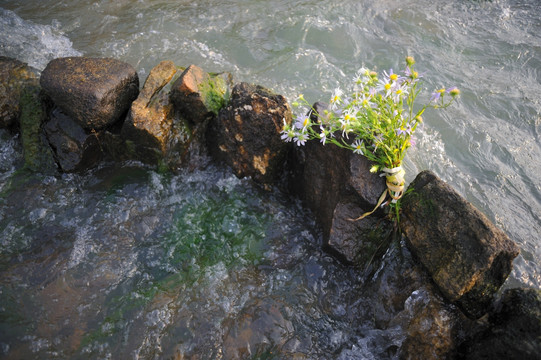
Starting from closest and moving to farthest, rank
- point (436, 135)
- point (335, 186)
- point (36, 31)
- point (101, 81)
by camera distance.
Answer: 1. point (335, 186)
2. point (101, 81)
3. point (436, 135)
4. point (36, 31)

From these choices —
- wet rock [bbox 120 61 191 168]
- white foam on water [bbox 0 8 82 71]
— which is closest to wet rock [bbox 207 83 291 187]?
wet rock [bbox 120 61 191 168]

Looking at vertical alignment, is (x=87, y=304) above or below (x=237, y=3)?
below

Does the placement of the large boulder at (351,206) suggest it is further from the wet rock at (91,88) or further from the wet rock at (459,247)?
the wet rock at (91,88)

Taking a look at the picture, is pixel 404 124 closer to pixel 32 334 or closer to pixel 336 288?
pixel 336 288

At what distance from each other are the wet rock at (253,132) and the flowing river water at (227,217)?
0.62 feet

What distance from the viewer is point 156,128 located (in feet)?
11.0

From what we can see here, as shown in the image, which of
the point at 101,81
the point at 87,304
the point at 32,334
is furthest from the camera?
the point at 101,81

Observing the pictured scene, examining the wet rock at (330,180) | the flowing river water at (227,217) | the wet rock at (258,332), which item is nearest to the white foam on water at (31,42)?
the flowing river water at (227,217)

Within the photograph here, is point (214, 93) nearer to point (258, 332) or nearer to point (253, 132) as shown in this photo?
point (253, 132)

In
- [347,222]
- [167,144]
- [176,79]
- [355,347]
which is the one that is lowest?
[355,347]

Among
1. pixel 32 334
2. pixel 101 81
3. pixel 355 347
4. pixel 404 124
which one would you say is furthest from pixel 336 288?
pixel 101 81

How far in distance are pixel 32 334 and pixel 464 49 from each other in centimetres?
580

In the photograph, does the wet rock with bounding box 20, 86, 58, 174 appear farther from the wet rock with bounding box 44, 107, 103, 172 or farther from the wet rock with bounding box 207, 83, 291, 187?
the wet rock with bounding box 207, 83, 291, 187

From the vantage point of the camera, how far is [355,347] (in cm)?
259
